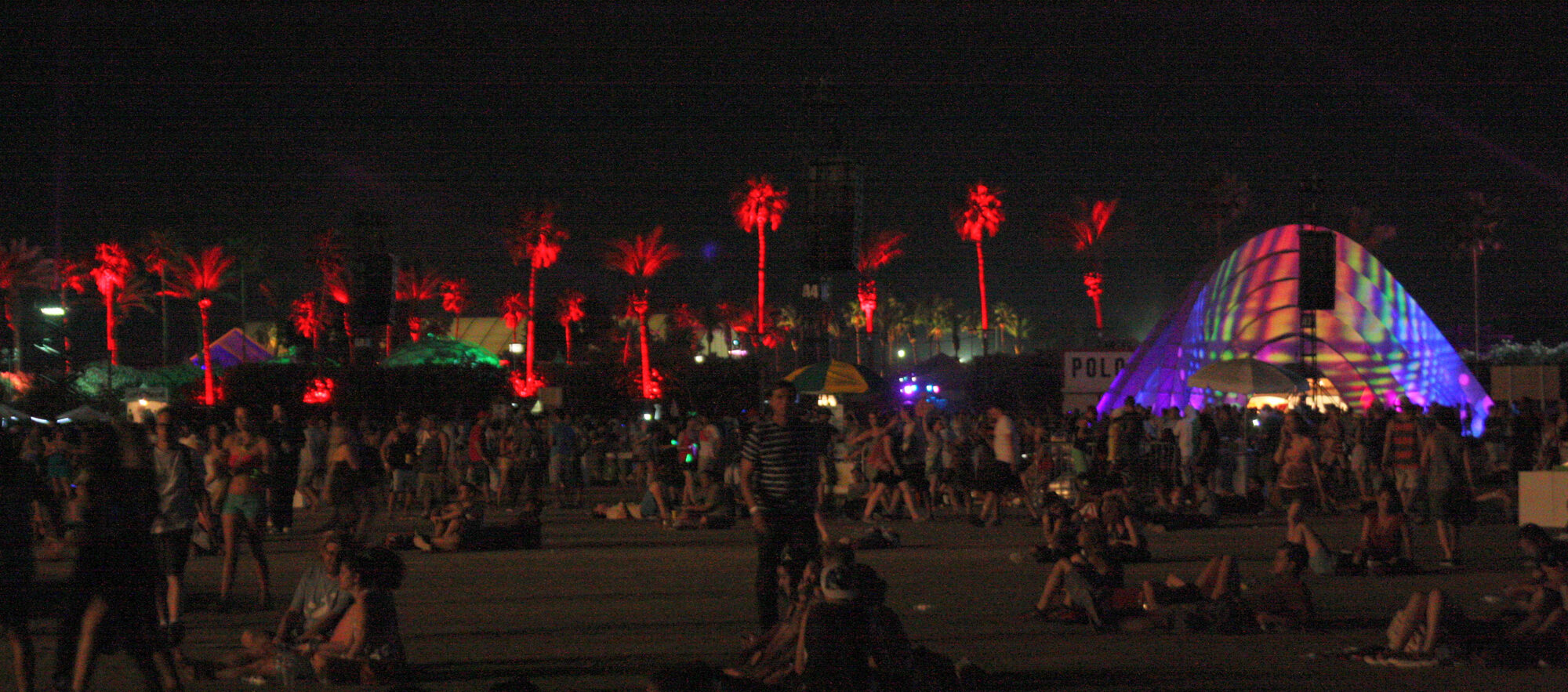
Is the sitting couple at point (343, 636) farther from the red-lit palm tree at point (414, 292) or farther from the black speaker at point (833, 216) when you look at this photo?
the red-lit palm tree at point (414, 292)

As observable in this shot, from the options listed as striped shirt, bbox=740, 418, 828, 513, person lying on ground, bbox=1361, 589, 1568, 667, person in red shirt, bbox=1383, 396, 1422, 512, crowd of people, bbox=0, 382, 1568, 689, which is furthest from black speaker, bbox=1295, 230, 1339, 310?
striped shirt, bbox=740, 418, 828, 513

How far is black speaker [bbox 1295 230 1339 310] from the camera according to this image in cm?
2761

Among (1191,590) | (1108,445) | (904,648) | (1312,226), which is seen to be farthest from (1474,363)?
(904,648)

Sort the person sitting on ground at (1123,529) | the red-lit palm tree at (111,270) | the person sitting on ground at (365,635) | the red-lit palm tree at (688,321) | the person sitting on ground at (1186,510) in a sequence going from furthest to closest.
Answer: the red-lit palm tree at (688,321)
the red-lit palm tree at (111,270)
the person sitting on ground at (1186,510)
the person sitting on ground at (1123,529)
the person sitting on ground at (365,635)

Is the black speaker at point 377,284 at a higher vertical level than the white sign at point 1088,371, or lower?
higher

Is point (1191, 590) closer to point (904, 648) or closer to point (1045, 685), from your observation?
point (1045, 685)

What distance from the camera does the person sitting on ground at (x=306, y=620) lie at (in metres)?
7.19

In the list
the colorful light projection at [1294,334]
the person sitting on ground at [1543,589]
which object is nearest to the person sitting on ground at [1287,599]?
the person sitting on ground at [1543,589]

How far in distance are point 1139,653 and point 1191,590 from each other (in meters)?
1.64

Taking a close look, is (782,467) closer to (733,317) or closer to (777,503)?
(777,503)

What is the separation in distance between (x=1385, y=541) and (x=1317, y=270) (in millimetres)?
17323

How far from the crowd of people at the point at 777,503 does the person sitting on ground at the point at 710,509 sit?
0.10 feet

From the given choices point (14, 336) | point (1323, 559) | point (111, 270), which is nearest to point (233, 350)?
point (111, 270)

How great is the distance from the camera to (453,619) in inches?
365
